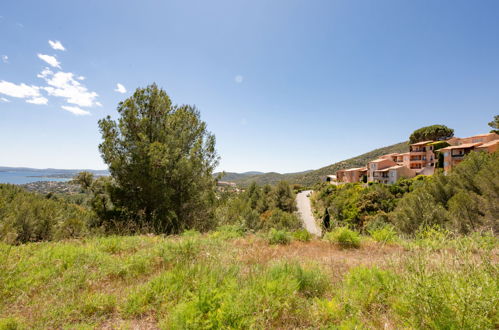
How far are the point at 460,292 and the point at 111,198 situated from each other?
11.2m

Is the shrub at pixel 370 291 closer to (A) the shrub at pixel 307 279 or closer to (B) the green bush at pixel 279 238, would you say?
(A) the shrub at pixel 307 279

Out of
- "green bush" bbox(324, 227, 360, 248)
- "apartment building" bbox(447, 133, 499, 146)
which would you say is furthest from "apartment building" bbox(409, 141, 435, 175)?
"green bush" bbox(324, 227, 360, 248)

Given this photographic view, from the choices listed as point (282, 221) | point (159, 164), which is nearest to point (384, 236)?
point (159, 164)

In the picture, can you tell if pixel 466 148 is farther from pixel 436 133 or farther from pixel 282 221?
pixel 282 221

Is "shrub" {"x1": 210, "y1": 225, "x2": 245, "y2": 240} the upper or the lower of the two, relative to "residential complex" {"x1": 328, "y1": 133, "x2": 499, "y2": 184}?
lower

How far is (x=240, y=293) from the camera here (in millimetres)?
2350

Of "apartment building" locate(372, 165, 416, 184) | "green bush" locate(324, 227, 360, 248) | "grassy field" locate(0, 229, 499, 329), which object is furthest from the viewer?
"apartment building" locate(372, 165, 416, 184)

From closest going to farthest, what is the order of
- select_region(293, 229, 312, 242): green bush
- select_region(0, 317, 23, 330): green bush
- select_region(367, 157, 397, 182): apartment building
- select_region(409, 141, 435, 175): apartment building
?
select_region(0, 317, 23, 330): green bush → select_region(293, 229, 312, 242): green bush → select_region(409, 141, 435, 175): apartment building → select_region(367, 157, 397, 182): apartment building

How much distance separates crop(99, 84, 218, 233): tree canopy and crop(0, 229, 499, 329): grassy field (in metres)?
5.22

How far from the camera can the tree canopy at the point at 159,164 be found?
350 inches

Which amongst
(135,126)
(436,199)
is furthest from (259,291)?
(436,199)

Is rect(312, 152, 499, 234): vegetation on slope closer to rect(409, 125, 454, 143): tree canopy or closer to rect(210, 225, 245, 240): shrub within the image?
rect(210, 225, 245, 240): shrub

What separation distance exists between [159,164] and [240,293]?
7.66 meters

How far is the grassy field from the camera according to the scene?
1.93 metres
